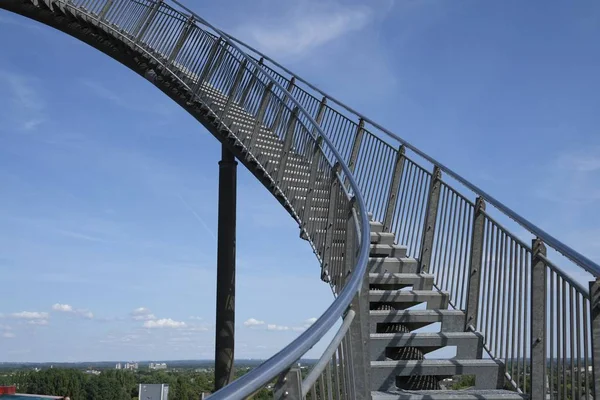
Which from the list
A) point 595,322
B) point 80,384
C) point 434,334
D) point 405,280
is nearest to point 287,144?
point 405,280

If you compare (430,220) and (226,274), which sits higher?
(430,220)

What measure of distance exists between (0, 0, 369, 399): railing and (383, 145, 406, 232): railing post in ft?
2.17

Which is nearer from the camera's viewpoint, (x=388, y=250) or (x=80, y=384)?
(x=388, y=250)

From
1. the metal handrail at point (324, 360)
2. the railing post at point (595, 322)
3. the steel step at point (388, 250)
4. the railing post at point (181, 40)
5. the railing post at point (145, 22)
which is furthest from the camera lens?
the railing post at point (145, 22)

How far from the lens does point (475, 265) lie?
20.3ft

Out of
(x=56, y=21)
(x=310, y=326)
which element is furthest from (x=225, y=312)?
(x=310, y=326)

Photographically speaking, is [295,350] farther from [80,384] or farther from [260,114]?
[80,384]

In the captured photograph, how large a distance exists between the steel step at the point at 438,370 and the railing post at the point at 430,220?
2.12m

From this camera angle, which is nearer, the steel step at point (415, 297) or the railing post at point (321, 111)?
the steel step at point (415, 297)

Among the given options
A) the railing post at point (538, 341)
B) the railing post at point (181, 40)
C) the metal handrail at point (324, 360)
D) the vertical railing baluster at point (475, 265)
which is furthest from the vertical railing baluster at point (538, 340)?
the railing post at point (181, 40)

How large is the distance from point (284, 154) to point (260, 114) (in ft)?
3.99

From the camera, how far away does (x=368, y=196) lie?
9.54 meters

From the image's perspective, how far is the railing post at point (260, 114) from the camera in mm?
10615

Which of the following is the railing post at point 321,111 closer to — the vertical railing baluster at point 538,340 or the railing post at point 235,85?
the railing post at point 235,85
